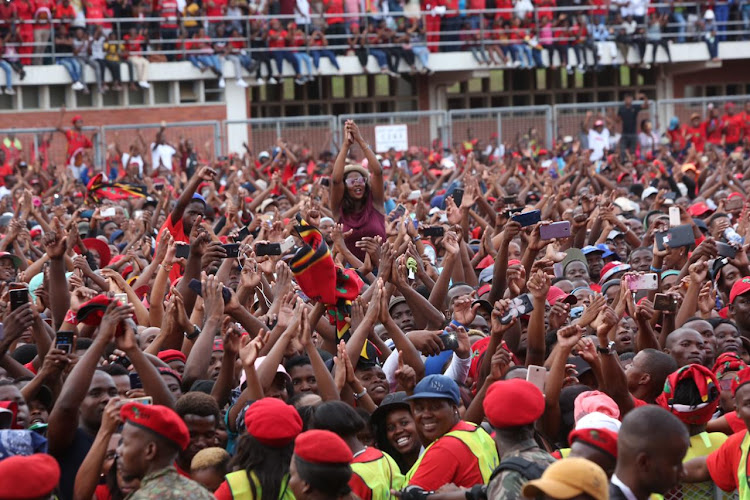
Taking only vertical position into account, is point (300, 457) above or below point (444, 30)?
below

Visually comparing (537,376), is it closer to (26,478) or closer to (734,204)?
(26,478)

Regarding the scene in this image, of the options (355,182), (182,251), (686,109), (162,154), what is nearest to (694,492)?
(182,251)

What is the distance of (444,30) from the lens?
101 ft

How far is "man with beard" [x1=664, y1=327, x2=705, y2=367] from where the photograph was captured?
655 cm

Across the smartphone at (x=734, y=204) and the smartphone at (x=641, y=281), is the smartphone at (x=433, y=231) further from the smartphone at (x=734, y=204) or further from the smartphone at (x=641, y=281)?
the smartphone at (x=734, y=204)

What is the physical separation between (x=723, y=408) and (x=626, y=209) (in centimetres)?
735

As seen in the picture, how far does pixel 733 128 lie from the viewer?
23141mm

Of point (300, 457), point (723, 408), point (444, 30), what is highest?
point (444, 30)

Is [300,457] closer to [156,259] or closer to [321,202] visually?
[156,259]

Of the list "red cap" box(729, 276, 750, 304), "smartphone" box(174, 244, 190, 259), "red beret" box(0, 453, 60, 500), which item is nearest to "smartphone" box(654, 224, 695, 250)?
"red cap" box(729, 276, 750, 304)

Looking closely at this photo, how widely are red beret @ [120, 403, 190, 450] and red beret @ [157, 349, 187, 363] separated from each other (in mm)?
1944

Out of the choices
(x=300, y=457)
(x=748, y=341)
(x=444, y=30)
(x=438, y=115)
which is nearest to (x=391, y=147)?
(x=438, y=115)

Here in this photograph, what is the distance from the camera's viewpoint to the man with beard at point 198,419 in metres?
5.09

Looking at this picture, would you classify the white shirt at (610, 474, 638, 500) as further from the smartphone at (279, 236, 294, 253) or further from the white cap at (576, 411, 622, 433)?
the smartphone at (279, 236, 294, 253)
